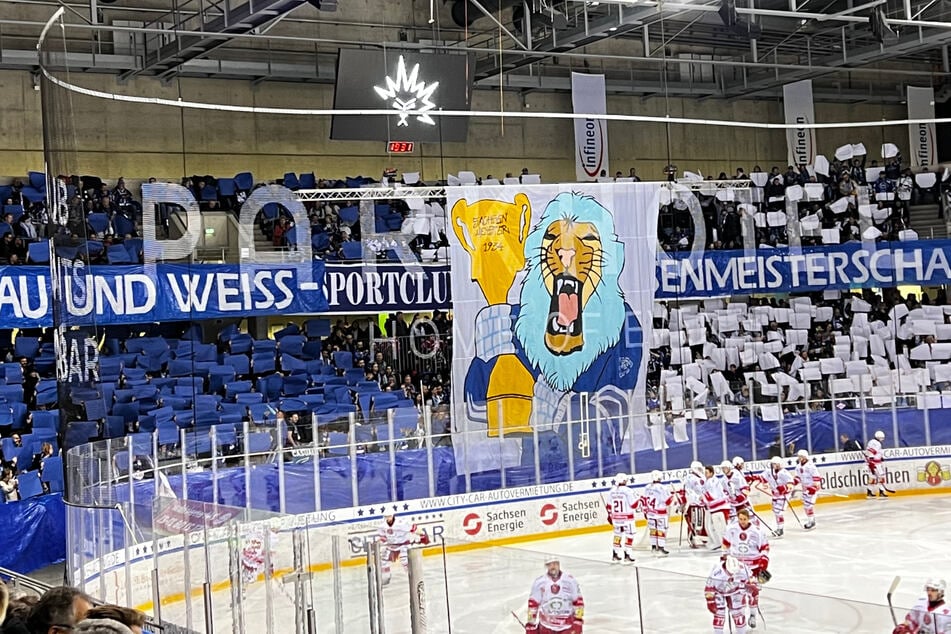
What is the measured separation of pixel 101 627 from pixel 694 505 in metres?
14.1

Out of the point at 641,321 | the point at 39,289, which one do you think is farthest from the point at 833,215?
the point at 39,289

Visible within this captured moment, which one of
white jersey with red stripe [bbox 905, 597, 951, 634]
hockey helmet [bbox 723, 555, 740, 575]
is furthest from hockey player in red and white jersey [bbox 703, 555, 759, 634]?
white jersey with red stripe [bbox 905, 597, 951, 634]

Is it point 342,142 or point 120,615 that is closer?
point 120,615

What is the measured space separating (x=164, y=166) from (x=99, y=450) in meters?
12.8

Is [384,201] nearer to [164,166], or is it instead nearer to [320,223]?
[320,223]

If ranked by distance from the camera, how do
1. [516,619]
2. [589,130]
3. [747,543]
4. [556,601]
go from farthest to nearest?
[589,130]
[747,543]
[516,619]
[556,601]

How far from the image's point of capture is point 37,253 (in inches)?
770

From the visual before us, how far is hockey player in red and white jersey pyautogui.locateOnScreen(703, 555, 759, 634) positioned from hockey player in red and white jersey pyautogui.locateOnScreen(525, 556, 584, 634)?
1.13 m

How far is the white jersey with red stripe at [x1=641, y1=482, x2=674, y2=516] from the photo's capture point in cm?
1684

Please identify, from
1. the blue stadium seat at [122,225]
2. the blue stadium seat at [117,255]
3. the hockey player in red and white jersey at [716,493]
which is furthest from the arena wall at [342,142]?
the hockey player in red and white jersey at [716,493]

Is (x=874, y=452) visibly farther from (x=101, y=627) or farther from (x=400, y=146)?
(x=101, y=627)

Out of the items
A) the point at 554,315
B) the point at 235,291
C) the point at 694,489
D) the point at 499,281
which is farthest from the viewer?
the point at 235,291

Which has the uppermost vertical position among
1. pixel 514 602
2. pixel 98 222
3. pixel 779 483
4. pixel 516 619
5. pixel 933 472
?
pixel 98 222

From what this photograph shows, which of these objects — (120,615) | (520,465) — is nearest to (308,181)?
(520,465)
